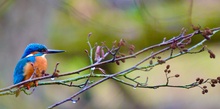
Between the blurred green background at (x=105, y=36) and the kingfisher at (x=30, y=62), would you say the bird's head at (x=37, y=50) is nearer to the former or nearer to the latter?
the kingfisher at (x=30, y=62)

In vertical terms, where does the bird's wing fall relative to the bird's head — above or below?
below

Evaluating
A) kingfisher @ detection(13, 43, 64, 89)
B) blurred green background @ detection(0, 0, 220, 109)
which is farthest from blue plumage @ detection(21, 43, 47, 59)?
blurred green background @ detection(0, 0, 220, 109)

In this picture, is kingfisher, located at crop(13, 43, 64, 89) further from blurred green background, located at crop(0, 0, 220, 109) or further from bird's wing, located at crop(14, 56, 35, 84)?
blurred green background, located at crop(0, 0, 220, 109)

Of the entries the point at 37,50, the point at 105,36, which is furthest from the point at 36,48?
the point at 105,36

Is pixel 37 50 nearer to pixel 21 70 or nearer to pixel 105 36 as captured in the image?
pixel 21 70

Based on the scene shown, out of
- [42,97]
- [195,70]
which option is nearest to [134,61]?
[195,70]

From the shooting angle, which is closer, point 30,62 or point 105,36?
point 30,62

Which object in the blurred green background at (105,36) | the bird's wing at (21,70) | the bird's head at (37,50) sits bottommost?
the bird's wing at (21,70)

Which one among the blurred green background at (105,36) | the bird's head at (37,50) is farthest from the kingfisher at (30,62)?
the blurred green background at (105,36)
